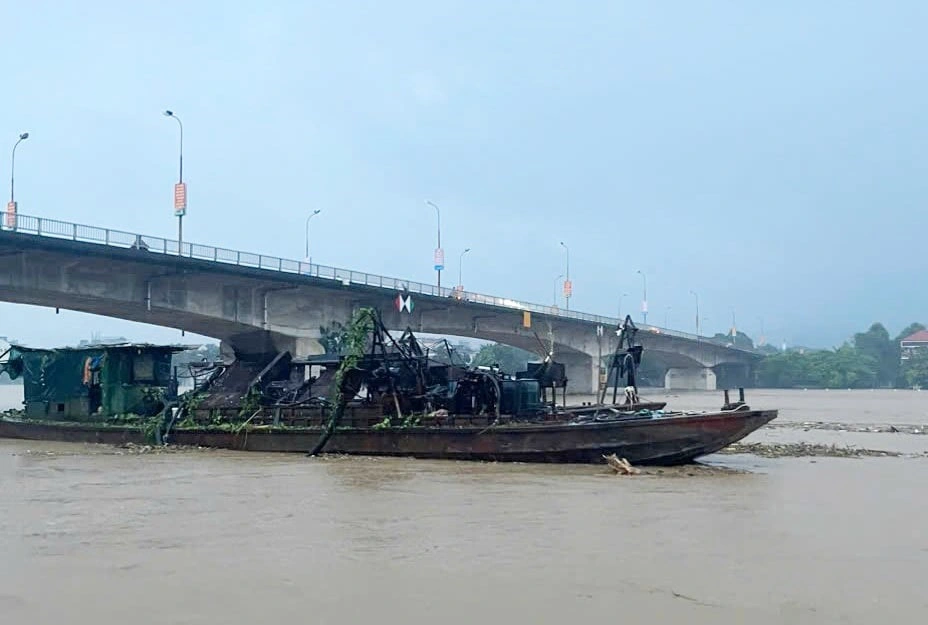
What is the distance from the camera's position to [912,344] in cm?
13500

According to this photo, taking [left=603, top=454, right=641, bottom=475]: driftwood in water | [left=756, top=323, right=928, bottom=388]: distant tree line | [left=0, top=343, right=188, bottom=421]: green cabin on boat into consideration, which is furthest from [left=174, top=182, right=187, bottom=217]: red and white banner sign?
[left=756, top=323, right=928, bottom=388]: distant tree line

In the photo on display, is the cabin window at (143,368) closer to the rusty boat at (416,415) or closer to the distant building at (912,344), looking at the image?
the rusty boat at (416,415)

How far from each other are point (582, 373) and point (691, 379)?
2969 centimetres

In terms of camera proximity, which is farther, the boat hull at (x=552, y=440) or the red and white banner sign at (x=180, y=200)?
the red and white banner sign at (x=180, y=200)

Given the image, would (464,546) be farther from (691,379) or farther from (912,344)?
(912,344)

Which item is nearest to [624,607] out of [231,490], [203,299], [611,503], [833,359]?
[611,503]

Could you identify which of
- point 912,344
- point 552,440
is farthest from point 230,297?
point 912,344

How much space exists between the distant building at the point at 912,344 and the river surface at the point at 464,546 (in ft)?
388

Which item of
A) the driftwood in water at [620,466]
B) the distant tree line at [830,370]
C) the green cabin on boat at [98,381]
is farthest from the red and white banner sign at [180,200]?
the distant tree line at [830,370]

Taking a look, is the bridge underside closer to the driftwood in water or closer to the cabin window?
the cabin window

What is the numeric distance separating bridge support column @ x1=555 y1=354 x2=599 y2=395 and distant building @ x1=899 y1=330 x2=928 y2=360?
66912mm

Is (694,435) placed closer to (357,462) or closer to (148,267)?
(357,462)

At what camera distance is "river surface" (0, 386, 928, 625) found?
7.74 meters

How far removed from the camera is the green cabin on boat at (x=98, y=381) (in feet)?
85.6
